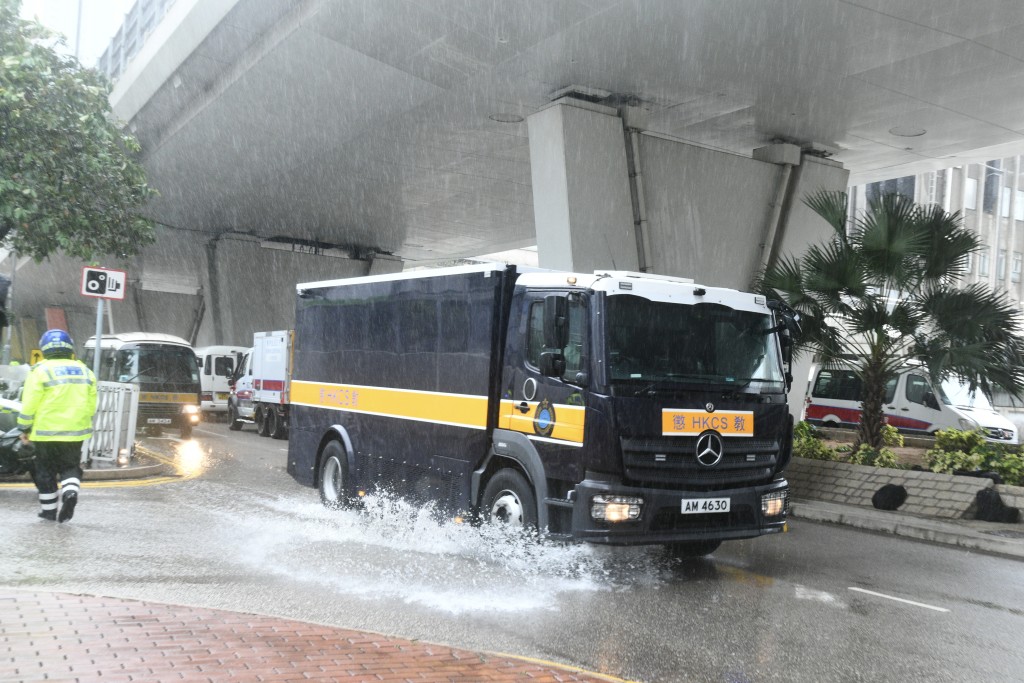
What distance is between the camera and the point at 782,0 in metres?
12.7

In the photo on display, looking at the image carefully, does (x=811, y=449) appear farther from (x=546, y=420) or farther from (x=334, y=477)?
(x=546, y=420)

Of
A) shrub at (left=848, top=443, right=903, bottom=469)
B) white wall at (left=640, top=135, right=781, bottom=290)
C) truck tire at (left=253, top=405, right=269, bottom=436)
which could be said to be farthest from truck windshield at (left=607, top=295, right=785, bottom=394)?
truck tire at (left=253, top=405, right=269, bottom=436)

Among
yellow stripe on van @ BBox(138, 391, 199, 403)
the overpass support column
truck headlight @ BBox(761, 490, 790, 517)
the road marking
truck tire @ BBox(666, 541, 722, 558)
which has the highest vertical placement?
the overpass support column

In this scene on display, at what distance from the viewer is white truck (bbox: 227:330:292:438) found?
23047 millimetres

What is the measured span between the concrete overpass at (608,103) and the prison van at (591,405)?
6.47 metres

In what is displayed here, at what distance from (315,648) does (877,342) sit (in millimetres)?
10060

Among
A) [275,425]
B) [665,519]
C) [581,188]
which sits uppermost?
[581,188]

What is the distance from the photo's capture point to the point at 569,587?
24.6 ft

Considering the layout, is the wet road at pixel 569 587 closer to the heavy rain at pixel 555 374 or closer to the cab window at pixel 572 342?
the heavy rain at pixel 555 374

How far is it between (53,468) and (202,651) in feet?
16.0

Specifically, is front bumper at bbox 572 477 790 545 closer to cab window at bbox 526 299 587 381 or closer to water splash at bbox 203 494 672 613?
water splash at bbox 203 494 672 613

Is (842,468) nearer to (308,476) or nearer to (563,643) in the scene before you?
(308,476)

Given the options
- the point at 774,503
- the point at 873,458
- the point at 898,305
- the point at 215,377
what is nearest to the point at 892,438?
the point at 873,458

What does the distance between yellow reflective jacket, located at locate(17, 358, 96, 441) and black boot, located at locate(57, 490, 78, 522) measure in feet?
1.71
